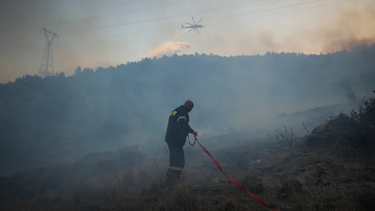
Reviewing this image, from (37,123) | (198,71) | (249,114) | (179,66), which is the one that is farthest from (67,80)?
(249,114)

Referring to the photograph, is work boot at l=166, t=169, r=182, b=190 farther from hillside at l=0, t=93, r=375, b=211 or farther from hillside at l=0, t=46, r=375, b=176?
hillside at l=0, t=46, r=375, b=176

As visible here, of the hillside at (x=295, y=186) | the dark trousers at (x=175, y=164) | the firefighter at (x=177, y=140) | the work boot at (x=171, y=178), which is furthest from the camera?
the firefighter at (x=177, y=140)

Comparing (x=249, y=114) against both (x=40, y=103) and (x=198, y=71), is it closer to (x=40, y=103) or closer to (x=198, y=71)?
(x=198, y=71)

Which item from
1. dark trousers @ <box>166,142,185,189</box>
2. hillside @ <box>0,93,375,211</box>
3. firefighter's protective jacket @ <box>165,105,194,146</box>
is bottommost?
hillside @ <box>0,93,375,211</box>

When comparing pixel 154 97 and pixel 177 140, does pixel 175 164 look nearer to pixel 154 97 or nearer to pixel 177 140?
pixel 177 140

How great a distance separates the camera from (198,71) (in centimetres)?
5694

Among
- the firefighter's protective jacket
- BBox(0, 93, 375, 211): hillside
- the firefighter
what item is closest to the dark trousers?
the firefighter

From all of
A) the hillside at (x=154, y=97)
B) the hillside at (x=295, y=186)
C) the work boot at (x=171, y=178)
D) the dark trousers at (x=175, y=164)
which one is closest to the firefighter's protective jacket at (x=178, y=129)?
the dark trousers at (x=175, y=164)

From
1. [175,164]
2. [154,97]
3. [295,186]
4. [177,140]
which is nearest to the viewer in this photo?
[295,186]

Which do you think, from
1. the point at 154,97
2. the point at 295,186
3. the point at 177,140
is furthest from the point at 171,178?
the point at 154,97

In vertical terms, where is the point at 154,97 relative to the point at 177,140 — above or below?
above

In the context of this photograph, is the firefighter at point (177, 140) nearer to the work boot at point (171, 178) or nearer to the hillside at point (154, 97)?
the work boot at point (171, 178)

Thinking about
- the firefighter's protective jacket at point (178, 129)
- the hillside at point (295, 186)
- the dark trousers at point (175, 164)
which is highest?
the firefighter's protective jacket at point (178, 129)

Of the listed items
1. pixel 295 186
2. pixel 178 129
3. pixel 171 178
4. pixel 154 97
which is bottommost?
pixel 295 186
